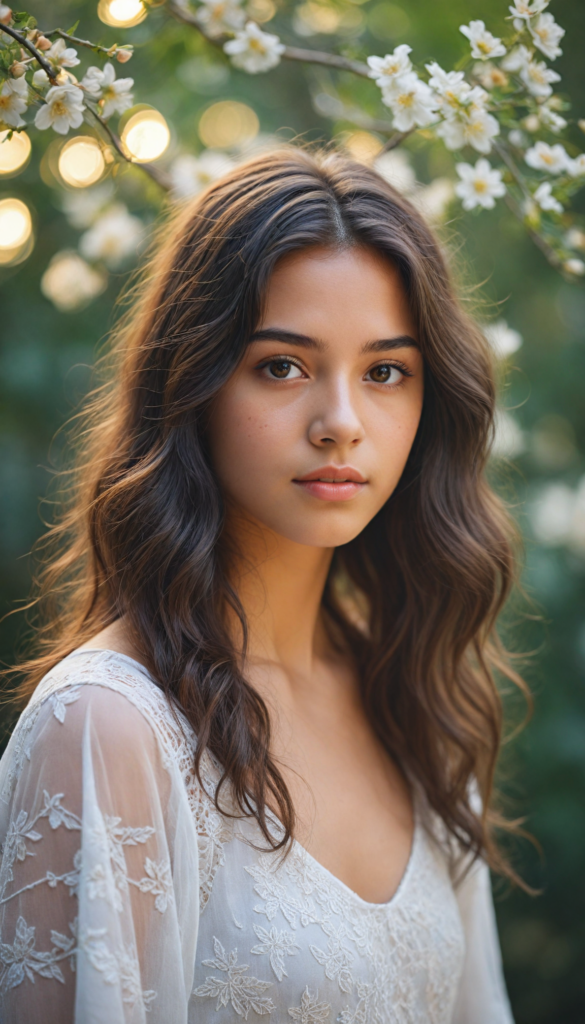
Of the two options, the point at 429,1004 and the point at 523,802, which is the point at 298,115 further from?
the point at 429,1004

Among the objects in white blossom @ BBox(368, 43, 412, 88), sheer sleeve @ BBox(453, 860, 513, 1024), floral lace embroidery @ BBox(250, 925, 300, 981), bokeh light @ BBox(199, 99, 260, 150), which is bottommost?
sheer sleeve @ BBox(453, 860, 513, 1024)

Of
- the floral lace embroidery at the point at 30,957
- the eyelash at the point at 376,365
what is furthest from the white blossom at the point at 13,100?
the floral lace embroidery at the point at 30,957

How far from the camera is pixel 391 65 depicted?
129cm

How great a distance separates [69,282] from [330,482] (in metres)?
1.27

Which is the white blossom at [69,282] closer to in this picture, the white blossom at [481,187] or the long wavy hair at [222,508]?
the long wavy hair at [222,508]

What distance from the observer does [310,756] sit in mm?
1415

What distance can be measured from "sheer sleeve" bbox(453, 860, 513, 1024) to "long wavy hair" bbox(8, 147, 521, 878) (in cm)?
9

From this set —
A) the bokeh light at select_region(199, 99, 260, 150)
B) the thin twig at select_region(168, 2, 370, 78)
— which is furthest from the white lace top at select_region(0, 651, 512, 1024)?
the bokeh light at select_region(199, 99, 260, 150)

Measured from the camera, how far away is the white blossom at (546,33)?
1262 mm

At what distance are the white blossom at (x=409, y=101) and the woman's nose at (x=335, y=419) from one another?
0.47 m

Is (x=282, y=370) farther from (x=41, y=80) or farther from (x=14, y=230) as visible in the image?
(x=14, y=230)

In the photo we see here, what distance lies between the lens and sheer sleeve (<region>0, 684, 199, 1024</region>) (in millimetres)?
963

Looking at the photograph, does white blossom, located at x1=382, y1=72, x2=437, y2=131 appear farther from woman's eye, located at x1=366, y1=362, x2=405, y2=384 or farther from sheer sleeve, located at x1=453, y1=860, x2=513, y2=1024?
sheer sleeve, located at x1=453, y1=860, x2=513, y2=1024

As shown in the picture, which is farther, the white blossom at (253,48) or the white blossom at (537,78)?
the white blossom at (253,48)
